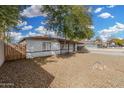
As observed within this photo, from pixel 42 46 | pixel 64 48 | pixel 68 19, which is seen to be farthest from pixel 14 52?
pixel 64 48

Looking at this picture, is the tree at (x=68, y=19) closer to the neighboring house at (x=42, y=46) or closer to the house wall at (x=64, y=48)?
the neighboring house at (x=42, y=46)

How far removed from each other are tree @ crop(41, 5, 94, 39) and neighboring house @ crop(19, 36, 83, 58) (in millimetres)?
1441

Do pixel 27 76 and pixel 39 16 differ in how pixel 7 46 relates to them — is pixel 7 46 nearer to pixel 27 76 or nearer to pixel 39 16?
pixel 39 16

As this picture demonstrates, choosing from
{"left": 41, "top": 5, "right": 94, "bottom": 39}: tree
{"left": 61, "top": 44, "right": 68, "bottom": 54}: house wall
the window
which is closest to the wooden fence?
the window

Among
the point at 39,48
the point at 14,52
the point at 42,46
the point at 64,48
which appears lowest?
the point at 64,48

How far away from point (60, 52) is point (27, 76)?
8266 millimetres

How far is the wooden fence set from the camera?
862 centimetres

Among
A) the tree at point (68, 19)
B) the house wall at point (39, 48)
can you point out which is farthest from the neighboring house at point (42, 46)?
the tree at point (68, 19)

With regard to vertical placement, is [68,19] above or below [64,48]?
above

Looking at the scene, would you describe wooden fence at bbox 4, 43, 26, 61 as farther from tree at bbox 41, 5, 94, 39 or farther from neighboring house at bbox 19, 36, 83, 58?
tree at bbox 41, 5, 94, 39

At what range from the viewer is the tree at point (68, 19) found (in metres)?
9.41

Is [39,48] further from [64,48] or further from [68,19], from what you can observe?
[64,48]

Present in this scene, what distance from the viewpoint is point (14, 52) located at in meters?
9.18

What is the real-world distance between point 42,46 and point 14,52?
2.70 m
